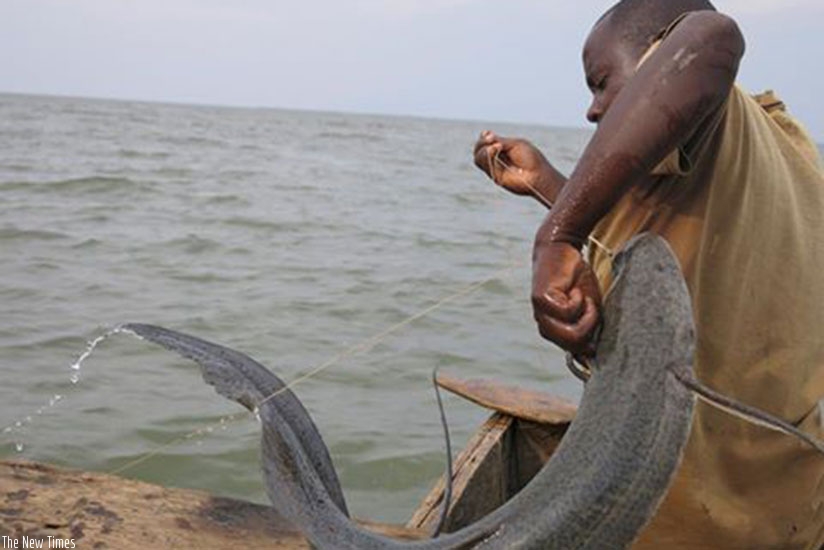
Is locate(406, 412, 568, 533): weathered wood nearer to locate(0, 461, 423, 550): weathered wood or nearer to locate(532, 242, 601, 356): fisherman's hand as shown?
locate(0, 461, 423, 550): weathered wood

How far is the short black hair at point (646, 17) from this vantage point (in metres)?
1.89

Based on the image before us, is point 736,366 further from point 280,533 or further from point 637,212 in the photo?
point 280,533

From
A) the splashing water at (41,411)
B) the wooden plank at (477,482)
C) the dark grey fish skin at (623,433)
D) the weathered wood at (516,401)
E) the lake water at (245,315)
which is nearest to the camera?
the dark grey fish skin at (623,433)

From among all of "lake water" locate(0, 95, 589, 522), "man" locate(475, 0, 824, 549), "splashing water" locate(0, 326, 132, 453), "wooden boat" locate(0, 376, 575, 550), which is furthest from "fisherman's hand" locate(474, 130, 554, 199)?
"splashing water" locate(0, 326, 132, 453)

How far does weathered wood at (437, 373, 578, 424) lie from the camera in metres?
3.84

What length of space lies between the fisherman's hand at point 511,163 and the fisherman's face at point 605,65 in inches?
14.1

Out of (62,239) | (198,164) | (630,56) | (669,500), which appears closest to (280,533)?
(669,500)

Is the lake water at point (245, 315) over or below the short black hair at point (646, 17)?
below

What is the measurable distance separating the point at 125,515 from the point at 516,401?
2.01 metres

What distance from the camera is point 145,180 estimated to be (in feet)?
53.5

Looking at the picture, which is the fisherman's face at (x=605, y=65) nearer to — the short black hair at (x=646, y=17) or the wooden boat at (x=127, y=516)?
the short black hair at (x=646, y=17)

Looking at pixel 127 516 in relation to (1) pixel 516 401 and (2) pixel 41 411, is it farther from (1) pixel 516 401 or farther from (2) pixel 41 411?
(2) pixel 41 411

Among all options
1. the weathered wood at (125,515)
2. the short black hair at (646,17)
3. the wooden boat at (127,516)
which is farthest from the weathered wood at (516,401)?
the short black hair at (646,17)

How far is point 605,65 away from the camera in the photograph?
195cm
